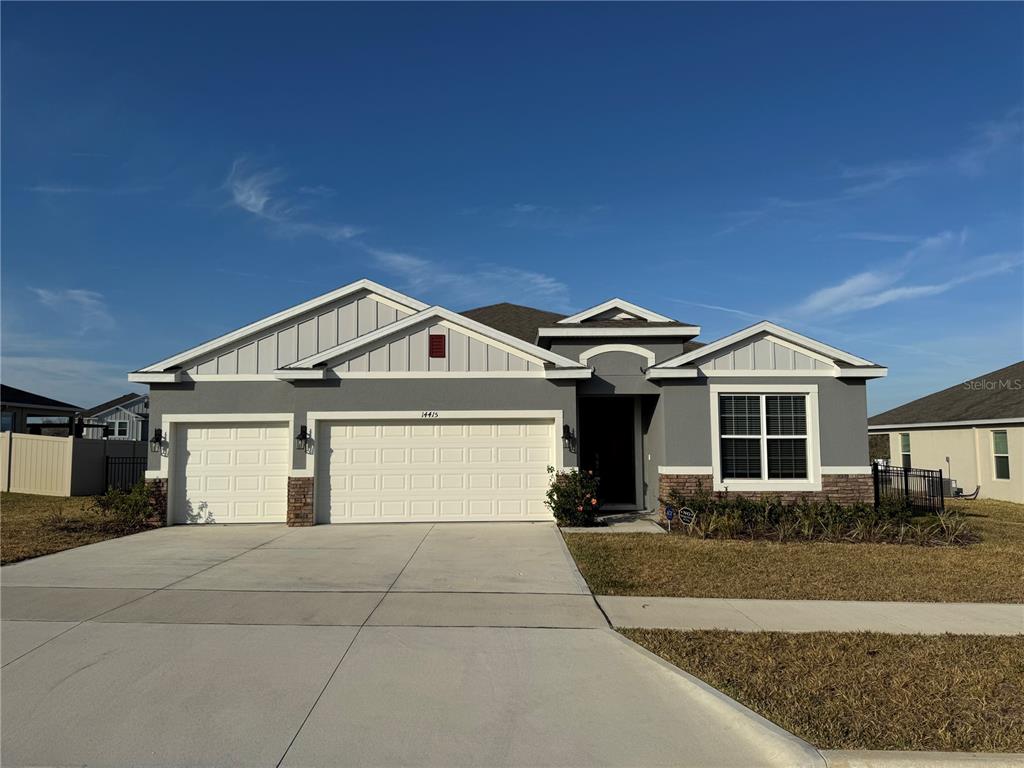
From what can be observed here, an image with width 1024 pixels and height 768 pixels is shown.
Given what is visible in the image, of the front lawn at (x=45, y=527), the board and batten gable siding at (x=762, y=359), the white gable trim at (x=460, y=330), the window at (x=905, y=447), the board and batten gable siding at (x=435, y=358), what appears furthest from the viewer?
the window at (x=905, y=447)

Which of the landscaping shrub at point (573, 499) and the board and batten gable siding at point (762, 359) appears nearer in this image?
the landscaping shrub at point (573, 499)

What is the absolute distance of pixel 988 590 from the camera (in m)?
8.10

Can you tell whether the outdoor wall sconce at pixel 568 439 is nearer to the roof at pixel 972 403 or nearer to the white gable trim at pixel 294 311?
the white gable trim at pixel 294 311

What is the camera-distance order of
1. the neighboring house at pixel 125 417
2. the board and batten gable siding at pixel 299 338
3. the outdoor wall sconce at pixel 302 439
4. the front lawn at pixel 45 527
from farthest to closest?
the neighboring house at pixel 125 417
the board and batten gable siding at pixel 299 338
the outdoor wall sconce at pixel 302 439
the front lawn at pixel 45 527

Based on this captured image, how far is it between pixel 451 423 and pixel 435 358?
4.61ft

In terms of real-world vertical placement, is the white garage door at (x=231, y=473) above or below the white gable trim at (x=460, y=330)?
below

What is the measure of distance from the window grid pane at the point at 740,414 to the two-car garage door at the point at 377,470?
3.63m

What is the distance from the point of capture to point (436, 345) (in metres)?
13.6

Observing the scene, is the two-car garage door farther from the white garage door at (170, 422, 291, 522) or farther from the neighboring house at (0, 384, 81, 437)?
the neighboring house at (0, 384, 81, 437)

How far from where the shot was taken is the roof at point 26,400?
29.3m

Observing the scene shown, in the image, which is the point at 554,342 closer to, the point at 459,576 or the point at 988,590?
the point at 459,576

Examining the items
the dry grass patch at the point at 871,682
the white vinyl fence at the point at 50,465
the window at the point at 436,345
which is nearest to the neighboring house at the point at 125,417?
the white vinyl fence at the point at 50,465

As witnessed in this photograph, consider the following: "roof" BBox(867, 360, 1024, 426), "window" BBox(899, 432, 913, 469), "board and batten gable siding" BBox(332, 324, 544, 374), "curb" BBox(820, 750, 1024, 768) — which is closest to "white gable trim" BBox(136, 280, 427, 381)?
"board and batten gable siding" BBox(332, 324, 544, 374)

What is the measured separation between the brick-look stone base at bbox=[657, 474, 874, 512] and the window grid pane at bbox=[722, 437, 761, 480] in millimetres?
357
